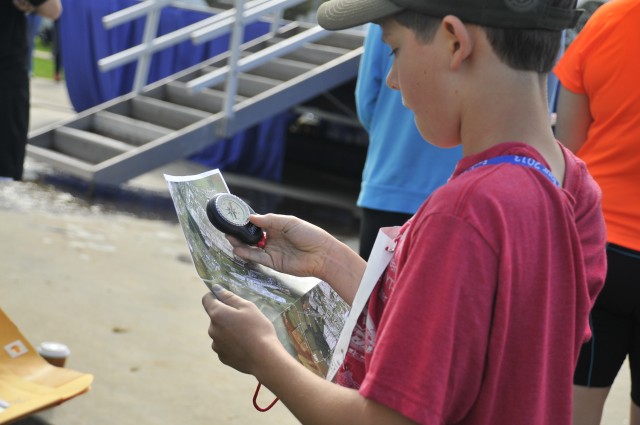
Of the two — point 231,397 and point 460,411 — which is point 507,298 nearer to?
point 460,411

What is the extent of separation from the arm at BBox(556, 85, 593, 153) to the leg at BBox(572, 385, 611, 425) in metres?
0.71

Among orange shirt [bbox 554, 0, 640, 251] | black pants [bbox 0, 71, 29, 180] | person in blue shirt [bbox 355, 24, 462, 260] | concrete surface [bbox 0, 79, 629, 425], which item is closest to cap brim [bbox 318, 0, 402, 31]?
orange shirt [bbox 554, 0, 640, 251]

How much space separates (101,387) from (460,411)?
2.85 meters

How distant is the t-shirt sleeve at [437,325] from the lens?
1131 mm

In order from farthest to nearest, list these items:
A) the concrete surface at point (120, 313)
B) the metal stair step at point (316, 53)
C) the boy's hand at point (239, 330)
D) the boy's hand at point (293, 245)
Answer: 1. the metal stair step at point (316, 53)
2. the concrete surface at point (120, 313)
3. the boy's hand at point (293, 245)
4. the boy's hand at point (239, 330)

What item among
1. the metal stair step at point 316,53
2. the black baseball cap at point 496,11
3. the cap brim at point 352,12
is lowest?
the metal stair step at point 316,53

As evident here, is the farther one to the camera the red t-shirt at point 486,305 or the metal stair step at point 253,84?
the metal stair step at point 253,84

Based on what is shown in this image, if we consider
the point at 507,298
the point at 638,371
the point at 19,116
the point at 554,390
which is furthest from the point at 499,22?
the point at 19,116

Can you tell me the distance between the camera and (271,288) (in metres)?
1.61

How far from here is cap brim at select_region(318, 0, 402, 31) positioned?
1.29m

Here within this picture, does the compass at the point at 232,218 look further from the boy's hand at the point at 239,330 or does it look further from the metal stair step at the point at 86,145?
the metal stair step at the point at 86,145

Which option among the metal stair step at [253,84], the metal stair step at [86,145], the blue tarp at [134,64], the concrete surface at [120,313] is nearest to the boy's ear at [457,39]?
the concrete surface at [120,313]

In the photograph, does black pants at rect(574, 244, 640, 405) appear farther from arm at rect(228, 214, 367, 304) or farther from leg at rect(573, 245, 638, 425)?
arm at rect(228, 214, 367, 304)

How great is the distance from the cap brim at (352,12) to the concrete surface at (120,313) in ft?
7.96
